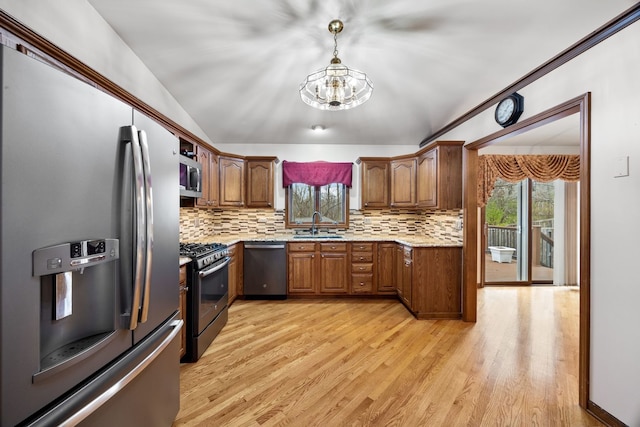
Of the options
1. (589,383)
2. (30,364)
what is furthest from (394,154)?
(30,364)

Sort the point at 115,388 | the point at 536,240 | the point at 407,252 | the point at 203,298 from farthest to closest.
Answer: the point at 536,240, the point at 407,252, the point at 203,298, the point at 115,388

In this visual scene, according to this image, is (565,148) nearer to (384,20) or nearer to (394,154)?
(394,154)

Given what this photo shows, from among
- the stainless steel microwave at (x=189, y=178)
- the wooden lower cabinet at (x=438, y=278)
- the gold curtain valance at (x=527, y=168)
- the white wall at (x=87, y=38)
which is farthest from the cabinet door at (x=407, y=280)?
the white wall at (x=87, y=38)

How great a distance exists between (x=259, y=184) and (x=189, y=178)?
1.52 m

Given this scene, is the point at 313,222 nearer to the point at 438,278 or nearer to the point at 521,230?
the point at 438,278

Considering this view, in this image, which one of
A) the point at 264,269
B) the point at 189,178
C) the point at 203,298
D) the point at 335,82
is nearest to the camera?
the point at 335,82

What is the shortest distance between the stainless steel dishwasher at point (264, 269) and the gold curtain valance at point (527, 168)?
3.28 metres

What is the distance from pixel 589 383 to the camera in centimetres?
176

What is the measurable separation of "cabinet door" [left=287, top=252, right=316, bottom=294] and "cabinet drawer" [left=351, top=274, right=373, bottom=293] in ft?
1.86

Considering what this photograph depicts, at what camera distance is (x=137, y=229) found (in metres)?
1.05

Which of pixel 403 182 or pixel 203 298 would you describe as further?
pixel 403 182

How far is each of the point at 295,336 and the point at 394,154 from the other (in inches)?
124

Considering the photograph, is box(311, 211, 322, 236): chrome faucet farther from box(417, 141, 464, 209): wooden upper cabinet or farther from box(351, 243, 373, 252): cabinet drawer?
box(417, 141, 464, 209): wooden upper cabinet

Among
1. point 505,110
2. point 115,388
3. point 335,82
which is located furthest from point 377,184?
point 115,388
